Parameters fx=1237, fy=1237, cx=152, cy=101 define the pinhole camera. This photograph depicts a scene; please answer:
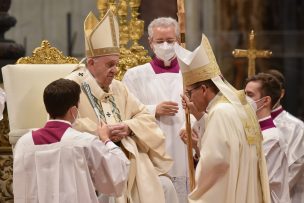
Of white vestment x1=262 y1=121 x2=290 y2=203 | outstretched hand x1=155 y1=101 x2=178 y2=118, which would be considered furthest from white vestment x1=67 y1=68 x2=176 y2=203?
white vestment x1=262 y1=121 x2=290 y2=203

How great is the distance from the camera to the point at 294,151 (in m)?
9.54

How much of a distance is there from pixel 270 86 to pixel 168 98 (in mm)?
917

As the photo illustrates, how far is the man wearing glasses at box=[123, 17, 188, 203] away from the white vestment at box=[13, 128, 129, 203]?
1906 millimetres

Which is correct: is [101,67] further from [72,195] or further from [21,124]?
[72,195]

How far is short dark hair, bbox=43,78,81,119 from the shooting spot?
721cm

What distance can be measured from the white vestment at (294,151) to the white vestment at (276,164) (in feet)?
2.74

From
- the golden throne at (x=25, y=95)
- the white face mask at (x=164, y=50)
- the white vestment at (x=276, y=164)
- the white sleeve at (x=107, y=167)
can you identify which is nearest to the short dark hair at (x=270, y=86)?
the white vestment at (x=276, y=164)

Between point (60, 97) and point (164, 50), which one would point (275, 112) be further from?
point (60, 97)

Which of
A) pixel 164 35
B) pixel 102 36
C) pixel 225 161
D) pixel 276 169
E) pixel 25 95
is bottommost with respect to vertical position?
pixel 276 169

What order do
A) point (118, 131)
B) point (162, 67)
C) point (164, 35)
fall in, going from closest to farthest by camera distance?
point (118, 131) → point (164, 35) → point (162, 67)

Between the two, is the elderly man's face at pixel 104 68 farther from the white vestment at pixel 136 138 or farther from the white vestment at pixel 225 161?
the white vestment at pixel 225 161

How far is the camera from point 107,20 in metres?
8.52

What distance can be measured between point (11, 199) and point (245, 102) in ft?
7.99

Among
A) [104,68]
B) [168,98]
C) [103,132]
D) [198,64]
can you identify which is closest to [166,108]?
[168,98]
